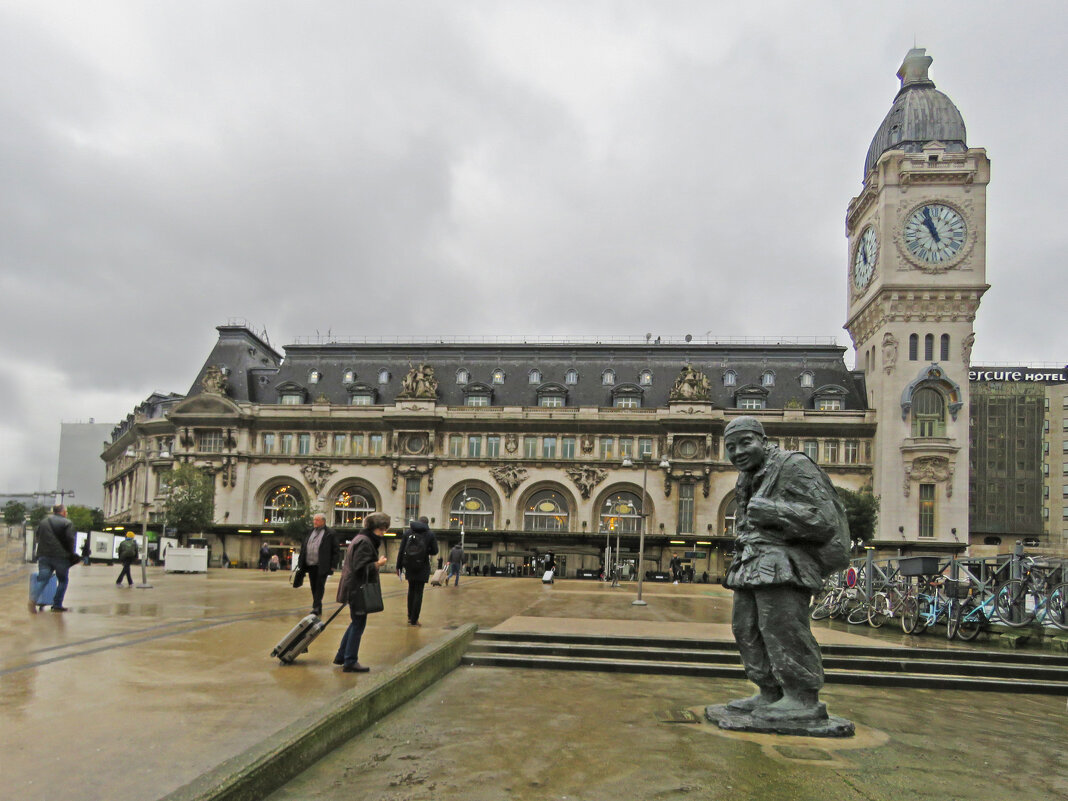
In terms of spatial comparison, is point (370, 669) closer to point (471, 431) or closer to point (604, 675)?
point (604, 675)

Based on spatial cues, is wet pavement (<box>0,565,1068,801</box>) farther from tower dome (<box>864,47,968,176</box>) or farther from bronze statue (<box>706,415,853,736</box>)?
tower dome (<box>864,47,968,176</box>)

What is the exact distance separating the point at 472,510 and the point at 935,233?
40382mm

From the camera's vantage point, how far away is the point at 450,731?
7.97m

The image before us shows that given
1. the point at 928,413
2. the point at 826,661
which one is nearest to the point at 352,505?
the point at 928,413

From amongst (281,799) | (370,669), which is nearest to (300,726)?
(281,799)

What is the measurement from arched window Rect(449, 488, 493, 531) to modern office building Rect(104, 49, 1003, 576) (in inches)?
4.7

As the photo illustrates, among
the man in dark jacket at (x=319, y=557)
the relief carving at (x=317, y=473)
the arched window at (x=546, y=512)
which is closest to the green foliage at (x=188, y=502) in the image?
the relief carving at (x=317, y=473)

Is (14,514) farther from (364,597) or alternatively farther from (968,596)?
(968,596)

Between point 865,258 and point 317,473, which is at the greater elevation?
point 865,258

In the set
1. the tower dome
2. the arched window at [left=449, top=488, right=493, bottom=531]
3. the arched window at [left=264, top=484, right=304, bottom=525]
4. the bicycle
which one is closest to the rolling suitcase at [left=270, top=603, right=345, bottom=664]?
the bicycle

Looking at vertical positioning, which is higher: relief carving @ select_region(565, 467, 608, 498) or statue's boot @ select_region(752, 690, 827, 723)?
relief carving @ select_region(565, 467, 608, 498)

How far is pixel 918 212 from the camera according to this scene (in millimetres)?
63469

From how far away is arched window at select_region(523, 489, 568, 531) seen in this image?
65.8 meters

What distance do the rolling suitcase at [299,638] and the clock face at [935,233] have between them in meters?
62.6
